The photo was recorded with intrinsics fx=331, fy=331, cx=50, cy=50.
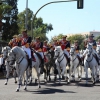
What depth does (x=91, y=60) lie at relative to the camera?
19.7 metres

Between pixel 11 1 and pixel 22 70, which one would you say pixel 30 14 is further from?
pixel 22 70

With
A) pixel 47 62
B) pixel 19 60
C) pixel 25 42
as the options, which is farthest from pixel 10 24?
pixel 19 60

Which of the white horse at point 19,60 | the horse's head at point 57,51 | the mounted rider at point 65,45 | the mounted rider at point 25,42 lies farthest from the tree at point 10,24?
the white horse at point 19,60

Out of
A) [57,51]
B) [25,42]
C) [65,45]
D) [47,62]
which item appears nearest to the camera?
[25,42]

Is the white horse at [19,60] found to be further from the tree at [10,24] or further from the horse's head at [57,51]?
the tree at [10,24]

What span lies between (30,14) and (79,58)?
237ft

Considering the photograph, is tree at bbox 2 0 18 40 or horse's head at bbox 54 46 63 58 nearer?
horse's head at bbox 54 46 63 58

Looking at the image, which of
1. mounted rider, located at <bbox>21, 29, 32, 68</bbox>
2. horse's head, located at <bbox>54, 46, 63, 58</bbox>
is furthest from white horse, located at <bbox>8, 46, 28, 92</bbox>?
horse's head, located at <bbox>54, 46, 63, 58</bbox>

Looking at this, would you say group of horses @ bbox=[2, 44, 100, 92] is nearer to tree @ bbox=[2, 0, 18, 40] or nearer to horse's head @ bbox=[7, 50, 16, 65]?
horse's head @ bbox=[7, 50, 16, 65]

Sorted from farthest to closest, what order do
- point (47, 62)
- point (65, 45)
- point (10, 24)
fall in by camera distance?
point (10, 24)
point (47, 62)
point (65, 45)

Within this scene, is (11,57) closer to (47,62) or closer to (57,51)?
(57,51)

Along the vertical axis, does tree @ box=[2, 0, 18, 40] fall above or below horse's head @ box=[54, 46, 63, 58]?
above

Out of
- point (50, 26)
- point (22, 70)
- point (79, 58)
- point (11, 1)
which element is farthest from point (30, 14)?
point (22, 70)

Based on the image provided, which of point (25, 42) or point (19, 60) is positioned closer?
point (19, 60)
